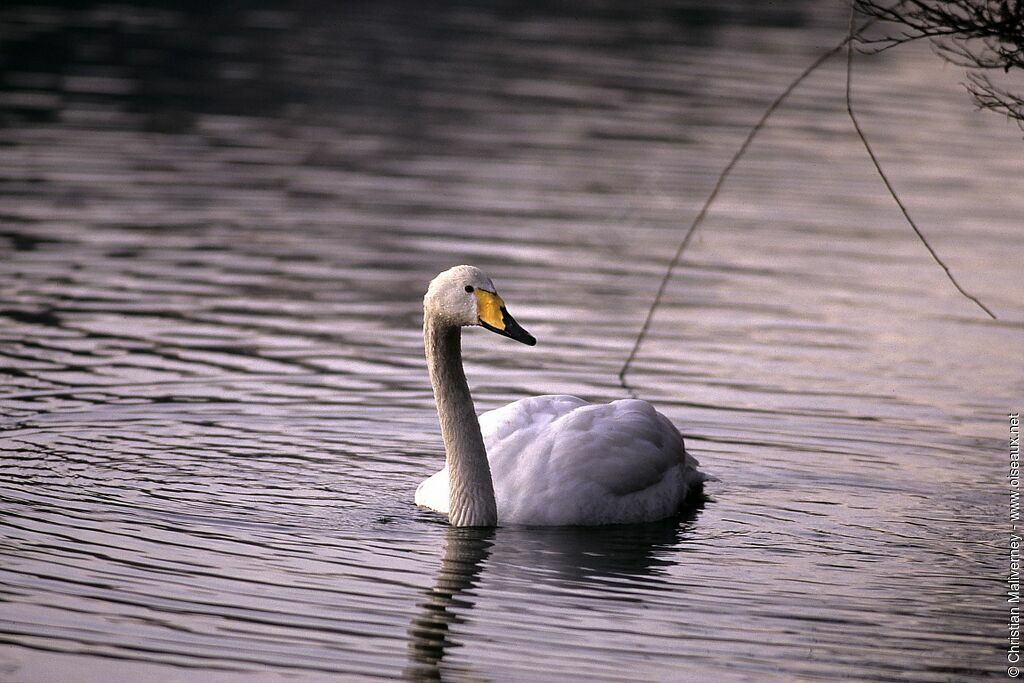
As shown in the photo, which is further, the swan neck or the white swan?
→ the swan neck

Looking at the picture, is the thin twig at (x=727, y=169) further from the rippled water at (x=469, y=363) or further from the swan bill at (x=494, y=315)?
the swan bill at (x=494, y=315)

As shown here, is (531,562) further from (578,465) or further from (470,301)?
(470,301)

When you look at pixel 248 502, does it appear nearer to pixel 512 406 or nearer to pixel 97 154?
pixel 512 406

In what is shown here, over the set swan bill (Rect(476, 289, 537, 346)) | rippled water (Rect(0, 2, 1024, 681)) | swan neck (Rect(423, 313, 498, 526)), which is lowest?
rippled water (Rect(0, 2, 1024, 681))

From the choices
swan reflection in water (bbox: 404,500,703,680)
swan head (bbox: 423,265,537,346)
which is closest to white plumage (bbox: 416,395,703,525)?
swan reflection in water (bbox: 404,500,703,680)

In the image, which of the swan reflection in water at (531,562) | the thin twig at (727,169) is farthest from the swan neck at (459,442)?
the thin twig at (727,169)

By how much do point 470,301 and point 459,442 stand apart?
878mm

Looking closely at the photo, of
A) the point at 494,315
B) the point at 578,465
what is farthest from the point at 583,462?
the point at 494,315

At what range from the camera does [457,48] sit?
3650 centimetres

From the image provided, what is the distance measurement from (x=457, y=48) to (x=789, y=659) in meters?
29.0

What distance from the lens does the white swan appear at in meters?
10.5

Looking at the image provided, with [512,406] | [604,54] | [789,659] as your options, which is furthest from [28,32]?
[789,659]

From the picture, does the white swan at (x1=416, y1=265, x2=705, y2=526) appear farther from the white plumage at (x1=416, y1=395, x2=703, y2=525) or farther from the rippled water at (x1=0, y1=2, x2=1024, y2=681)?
the rippled water at (x1=0, y1=2, x2=1024, y2=681)

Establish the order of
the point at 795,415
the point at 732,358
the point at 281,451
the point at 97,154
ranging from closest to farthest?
the point at 281,451
the point at 795,415
the point at 732,358
the point at 97,154
